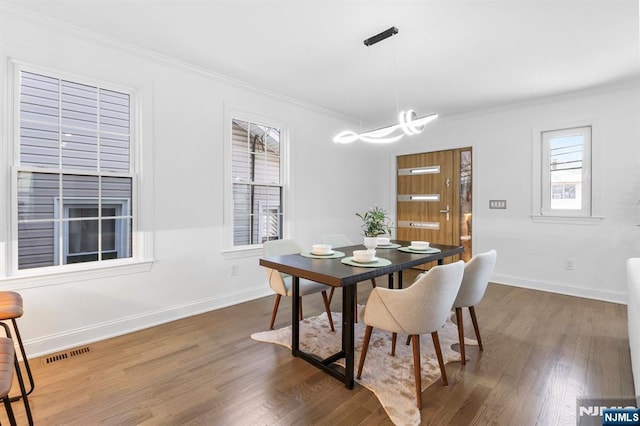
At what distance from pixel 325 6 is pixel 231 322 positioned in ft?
9.46

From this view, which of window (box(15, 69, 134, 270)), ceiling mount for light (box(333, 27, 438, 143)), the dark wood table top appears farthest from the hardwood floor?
ceiling mount for light (box(333, 27, 438, 143))

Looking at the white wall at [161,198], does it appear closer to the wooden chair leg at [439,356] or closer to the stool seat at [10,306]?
the stool seat at [10,306]

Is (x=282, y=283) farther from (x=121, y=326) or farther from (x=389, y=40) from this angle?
(x=389, y=40)

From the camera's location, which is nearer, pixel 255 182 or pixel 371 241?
pixel 371 241

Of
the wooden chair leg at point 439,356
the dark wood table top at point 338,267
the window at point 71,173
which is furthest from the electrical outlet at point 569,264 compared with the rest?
the window at point 71,173

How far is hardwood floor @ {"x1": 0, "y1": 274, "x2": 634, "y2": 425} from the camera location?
1.77 m

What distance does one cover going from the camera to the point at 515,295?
4031 millimetres

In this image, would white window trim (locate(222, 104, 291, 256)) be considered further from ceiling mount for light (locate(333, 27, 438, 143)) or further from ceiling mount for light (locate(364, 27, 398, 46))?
ceiling mount for light (locate(364, 27, 398, 46))

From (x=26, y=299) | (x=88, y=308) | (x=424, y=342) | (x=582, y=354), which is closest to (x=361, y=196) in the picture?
(x=424, y=342)

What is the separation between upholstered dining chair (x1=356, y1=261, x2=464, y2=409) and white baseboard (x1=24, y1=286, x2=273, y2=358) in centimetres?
218

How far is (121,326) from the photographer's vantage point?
2.87 meters

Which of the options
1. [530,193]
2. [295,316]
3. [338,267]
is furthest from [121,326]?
[530,193]

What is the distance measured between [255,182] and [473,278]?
2726 millimetres

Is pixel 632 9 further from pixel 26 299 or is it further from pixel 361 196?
pixel 26 299
